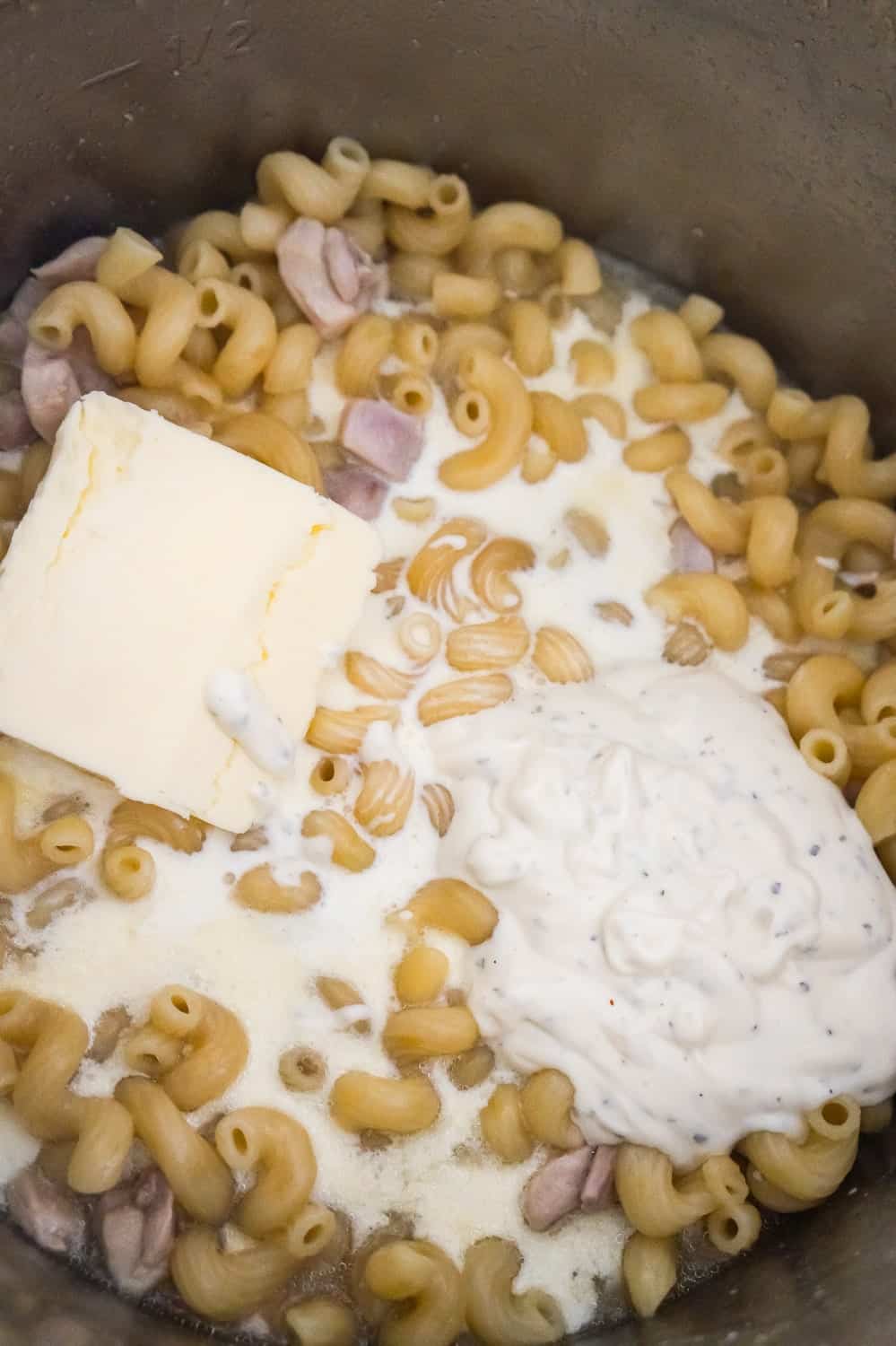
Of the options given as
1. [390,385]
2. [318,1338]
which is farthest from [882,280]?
[318,1338]

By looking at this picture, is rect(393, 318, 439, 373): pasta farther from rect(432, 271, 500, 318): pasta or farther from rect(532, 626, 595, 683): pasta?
rect(532, 626, 595, 683): pasta

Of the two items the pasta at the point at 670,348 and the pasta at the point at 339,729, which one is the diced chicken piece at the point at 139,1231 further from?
the pasta at the point at 670,348

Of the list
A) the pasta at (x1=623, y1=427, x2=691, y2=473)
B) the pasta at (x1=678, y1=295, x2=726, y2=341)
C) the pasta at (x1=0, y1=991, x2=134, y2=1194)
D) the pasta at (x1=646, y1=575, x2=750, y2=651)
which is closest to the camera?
the pasta at (x1=0, y1=991, x2=134, y2=1194)

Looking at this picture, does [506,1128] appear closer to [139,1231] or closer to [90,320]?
[139,1231]

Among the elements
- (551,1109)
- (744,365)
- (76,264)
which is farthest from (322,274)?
(551,1109)

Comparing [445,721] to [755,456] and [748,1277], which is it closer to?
[755,456]

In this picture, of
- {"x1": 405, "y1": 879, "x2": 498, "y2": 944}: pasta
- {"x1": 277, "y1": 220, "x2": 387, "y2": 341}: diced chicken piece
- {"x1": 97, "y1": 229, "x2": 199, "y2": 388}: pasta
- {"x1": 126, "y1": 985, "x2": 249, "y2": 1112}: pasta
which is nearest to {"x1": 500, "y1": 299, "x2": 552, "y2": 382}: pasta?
{"x1": 277, "y1": 220, "x2": 387, "y2": 341}: diced chicken piece
